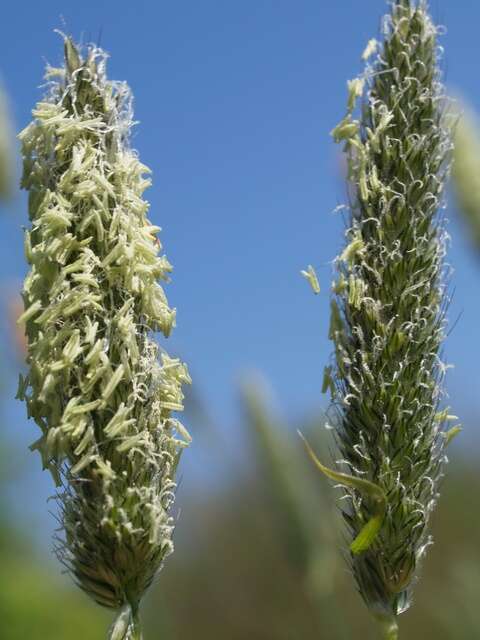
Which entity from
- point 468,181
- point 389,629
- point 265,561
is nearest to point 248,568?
point 265,561

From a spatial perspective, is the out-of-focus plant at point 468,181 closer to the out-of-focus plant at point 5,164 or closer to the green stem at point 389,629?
the out-of-focus plant at point 5,164

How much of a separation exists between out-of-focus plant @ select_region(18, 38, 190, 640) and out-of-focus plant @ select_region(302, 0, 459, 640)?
0.67m

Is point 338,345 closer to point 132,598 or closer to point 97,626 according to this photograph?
point 132,598

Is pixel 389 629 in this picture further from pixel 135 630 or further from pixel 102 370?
pixel 102 370

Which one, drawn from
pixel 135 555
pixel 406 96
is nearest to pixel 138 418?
pixel 135 555

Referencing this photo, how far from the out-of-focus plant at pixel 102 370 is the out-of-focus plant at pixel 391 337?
0.67m

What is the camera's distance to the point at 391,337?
3707mm

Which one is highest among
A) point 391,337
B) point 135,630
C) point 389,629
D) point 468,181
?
point 468,181

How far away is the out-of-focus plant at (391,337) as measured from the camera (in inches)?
144

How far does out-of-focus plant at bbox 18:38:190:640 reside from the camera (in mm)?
3469

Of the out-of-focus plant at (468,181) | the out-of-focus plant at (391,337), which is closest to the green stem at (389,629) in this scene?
the out-of-focus plant at (391,337)

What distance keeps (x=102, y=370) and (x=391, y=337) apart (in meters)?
1.09

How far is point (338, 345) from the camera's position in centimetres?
378

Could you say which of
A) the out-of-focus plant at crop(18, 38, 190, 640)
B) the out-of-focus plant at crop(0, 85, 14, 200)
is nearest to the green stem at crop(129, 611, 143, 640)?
the out-of-focus plant at crop(18, 38, 190, 640)
